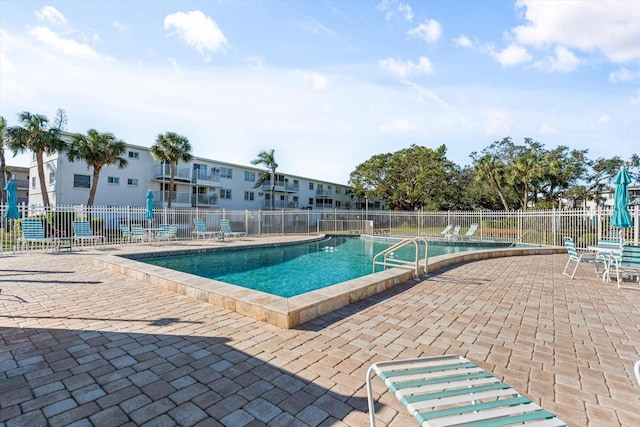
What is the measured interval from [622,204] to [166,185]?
3191 cm

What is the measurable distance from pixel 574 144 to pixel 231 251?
3762cm

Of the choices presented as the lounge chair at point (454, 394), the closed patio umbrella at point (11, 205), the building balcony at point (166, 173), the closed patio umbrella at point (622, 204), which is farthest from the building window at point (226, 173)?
the lounge chair at point (454, 394)

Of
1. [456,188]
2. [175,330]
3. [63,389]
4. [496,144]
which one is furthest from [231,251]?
[496,144]

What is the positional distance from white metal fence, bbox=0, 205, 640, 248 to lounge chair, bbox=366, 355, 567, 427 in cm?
822

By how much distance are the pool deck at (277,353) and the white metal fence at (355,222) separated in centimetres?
551

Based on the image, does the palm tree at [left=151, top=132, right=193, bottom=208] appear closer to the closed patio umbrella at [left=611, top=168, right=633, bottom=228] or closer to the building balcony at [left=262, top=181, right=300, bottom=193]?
the building balcony at [left=262, top=181, right=300, bottom=193]

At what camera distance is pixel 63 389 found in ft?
8.15

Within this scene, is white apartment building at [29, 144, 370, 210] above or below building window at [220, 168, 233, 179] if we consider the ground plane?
below

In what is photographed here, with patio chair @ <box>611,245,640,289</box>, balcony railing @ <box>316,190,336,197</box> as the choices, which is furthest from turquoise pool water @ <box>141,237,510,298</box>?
balcony railing @ <box>316,190,336,197</box>

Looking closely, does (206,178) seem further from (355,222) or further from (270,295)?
(270,295)

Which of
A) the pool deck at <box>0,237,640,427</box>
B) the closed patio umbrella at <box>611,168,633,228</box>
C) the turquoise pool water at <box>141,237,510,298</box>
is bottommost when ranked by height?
the turquoise pool water at <box>141,237,510,298</box>

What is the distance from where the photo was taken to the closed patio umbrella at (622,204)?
7.50 metres

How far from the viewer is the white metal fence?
43.1 feet

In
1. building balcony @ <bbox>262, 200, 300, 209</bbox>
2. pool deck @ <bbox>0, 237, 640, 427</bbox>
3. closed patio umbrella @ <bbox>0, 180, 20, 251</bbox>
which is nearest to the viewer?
pool deck @ <bbox>0, 237, 640, 427</bbox>
